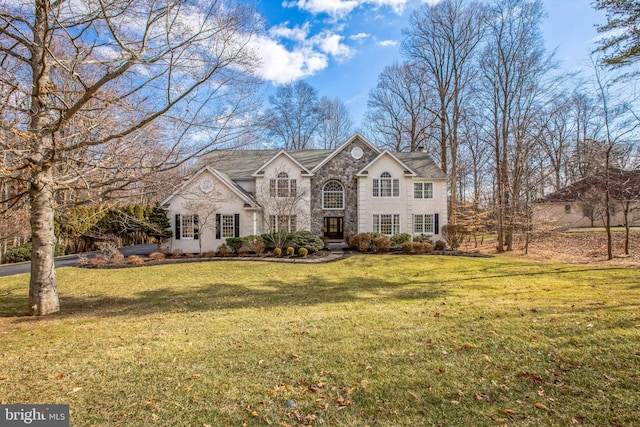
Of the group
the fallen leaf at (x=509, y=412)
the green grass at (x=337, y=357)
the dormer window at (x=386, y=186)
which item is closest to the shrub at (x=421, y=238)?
the dormer window at (x=386, y=186)

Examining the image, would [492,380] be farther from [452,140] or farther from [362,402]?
[452,140]

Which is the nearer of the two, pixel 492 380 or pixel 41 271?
pixel 492 380

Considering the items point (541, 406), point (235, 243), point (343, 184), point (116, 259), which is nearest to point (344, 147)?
point (343, 184)

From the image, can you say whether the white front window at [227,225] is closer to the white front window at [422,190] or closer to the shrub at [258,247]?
the shrub at [258,247]

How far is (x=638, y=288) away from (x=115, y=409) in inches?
481

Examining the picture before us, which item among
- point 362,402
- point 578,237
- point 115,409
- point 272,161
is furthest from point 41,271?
point 578,237

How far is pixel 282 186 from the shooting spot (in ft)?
69.5

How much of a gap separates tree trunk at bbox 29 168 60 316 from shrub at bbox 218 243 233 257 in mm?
10951

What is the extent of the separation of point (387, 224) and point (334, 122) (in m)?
19.8

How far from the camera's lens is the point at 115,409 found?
3236mm

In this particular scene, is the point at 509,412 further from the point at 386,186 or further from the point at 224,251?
the point at 386,186

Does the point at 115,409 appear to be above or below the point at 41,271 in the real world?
below

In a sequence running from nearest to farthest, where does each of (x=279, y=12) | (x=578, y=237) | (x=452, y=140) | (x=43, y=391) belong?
(x=43, y=391), (x=279, y=12), (x=578, y=237), (x=452, y=140)

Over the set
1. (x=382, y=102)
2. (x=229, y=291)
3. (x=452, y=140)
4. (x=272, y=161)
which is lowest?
(x=229, y=291)
